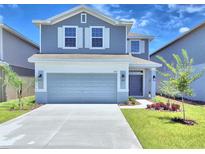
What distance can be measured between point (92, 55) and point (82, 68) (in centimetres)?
155

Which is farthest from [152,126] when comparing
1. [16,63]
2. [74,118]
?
[16,63]

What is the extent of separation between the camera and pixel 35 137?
6.94m

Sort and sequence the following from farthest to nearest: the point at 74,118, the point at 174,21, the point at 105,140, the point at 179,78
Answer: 1. the point at 174,21
2. the point at 74,118
3. the point at 179,78
4. the point at 105,140

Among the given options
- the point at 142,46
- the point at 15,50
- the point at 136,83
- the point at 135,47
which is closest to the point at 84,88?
the point at 136,83

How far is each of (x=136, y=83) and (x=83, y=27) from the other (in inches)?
276

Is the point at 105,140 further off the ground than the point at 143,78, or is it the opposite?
the point at 143,78

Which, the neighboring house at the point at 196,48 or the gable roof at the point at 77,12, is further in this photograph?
the neighboring house at the point at 196,48

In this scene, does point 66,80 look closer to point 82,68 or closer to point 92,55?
point 82,68

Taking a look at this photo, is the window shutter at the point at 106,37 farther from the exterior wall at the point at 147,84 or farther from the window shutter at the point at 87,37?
the exterior wall at the point at 147,84

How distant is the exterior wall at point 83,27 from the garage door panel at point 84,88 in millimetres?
2500

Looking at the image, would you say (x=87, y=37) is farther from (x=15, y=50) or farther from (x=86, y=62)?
(x=15, y=50)

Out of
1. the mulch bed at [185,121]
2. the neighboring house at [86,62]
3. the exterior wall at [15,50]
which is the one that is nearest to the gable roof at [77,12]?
the neighboring house at [86,62]

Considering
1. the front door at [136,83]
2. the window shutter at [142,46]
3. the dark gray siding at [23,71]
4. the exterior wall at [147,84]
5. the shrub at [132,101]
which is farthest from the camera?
the window shutter at [142,46]

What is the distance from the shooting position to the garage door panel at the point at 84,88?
15.7 m
